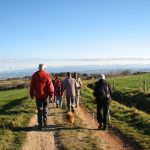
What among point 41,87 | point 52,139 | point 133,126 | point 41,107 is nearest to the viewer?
point 52,139

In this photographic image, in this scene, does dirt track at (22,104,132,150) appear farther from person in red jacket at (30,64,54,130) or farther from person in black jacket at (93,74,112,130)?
person in red jacket at (30,64,54,130)

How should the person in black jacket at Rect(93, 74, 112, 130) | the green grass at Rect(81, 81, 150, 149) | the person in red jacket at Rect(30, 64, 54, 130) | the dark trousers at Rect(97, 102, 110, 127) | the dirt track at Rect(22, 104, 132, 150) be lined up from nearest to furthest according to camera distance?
the dirt track at Rect(22, 104, 132, 150), the green grass at Rect(81, 81, 150, 149), the person in red jacket at Rect(30, 64, 54, 130), the person in black jacket at Rect(93, 74, 112, 130), the dark trousers at Rect(97, 102, 110, 127)

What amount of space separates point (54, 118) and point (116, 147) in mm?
6980

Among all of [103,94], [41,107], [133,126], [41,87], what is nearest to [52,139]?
[41,107]

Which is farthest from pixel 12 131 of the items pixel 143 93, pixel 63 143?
pixel 143 93

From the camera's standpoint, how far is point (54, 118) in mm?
19828

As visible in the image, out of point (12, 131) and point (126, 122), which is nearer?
point (12, 131)

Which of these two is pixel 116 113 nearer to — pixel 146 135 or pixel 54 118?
pixel 54 118

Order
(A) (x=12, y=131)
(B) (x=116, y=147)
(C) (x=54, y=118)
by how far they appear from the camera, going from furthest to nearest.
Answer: (C) (x=54, y=118), (A) (x=12, y=131), (B) (x=116, y=147)

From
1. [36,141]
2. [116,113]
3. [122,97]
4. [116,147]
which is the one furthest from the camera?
[122,97]

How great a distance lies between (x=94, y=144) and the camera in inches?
529

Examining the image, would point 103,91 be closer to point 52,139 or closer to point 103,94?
point 103,94

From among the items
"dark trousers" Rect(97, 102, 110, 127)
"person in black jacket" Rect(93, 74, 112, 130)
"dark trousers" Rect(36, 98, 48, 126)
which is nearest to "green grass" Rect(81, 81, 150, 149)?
"dark trousers" Rect(97, 102, 110, 127)

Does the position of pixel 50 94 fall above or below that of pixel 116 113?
above
